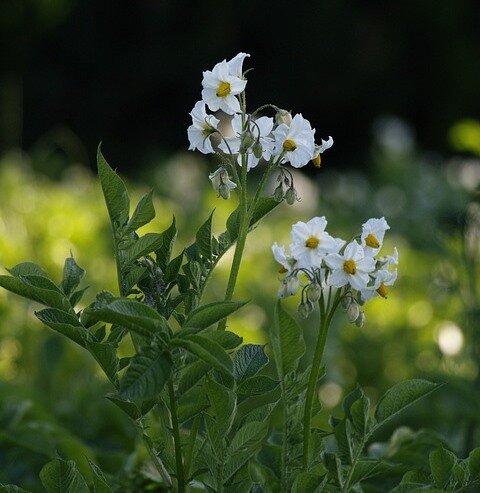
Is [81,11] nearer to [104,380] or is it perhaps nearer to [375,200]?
[375,200]

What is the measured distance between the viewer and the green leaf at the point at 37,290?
4.40 feet

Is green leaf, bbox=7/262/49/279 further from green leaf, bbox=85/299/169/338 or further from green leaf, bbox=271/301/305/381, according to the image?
green leaf, bbox=271/301/305/381

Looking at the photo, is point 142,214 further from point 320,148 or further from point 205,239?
point 320,148

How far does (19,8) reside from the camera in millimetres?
7562

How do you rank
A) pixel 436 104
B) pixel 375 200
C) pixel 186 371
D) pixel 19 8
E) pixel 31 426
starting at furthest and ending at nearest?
pixel 436 104, pixel 19 8, pixel 375 200, pixel 31 426, pixel 186 371

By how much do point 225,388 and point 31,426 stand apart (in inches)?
32.0

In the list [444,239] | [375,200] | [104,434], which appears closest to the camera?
[104,434]

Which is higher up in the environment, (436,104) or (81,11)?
(81,11)

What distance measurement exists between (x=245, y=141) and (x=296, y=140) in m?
0.07

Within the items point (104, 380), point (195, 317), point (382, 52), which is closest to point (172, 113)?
point (382, 52)

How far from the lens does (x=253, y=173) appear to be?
333 inches

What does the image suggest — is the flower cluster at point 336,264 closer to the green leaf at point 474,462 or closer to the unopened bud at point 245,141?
the unopened bud at point 245,141

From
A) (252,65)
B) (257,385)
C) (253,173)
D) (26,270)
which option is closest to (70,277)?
(26,270)

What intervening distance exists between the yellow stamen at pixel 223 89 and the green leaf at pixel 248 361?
34cm
